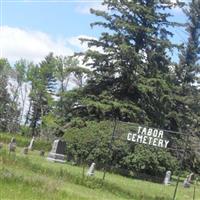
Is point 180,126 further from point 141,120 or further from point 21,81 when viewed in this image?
point 21,81

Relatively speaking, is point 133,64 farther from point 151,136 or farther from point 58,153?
point 151,136

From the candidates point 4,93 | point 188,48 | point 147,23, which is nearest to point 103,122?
point 147,23

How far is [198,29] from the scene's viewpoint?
59469mm

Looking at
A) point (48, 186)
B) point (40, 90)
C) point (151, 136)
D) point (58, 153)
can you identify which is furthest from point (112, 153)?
point (40, 90)

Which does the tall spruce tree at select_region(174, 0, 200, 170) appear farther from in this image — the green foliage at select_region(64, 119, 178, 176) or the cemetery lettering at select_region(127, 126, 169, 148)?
the cemetery lettering at select_region(127, 126, 169, 148)

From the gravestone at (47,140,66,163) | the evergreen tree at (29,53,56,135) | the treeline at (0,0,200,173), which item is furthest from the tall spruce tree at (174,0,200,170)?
the evergreen tree at (29,53,56,135)

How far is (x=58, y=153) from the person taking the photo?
3975 centimetres

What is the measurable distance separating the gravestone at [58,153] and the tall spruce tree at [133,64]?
5.58 metres

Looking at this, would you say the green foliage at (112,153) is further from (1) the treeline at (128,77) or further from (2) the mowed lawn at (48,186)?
(2) the mowed lawn at (48,186)

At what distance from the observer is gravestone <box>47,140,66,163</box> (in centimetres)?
3912

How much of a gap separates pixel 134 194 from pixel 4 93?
82571 millimetres

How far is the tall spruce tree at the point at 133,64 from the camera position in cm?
4531

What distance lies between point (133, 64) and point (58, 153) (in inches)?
421

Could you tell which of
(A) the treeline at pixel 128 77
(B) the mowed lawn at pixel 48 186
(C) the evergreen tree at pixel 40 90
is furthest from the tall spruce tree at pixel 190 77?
(C) the evergreen tree at pixel 40 90
